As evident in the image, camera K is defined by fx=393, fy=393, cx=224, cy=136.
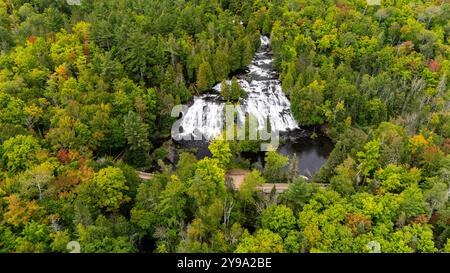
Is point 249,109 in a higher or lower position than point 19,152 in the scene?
lower

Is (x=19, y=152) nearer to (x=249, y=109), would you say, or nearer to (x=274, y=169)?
(x=274, y=169)

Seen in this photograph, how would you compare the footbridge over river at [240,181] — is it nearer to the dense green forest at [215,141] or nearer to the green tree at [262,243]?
the dense green forest at [215,141]

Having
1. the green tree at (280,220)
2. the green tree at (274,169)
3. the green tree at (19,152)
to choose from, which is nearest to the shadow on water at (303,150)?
the green tree at (274,169)

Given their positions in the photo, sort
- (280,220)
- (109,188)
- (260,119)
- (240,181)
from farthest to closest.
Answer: (260,119) → (240,181) → (109,188) → (280,220)

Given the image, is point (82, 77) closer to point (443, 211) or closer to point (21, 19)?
→ point (21, 19)

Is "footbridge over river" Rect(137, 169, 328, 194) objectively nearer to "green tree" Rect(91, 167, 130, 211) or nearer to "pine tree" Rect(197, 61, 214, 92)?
"green tree" Rect(91, 167, 130, 211)

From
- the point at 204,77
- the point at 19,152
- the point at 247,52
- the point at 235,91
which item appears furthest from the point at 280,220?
the point at 247,52

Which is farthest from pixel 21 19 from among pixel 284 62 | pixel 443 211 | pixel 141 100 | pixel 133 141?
pixel 443 211
